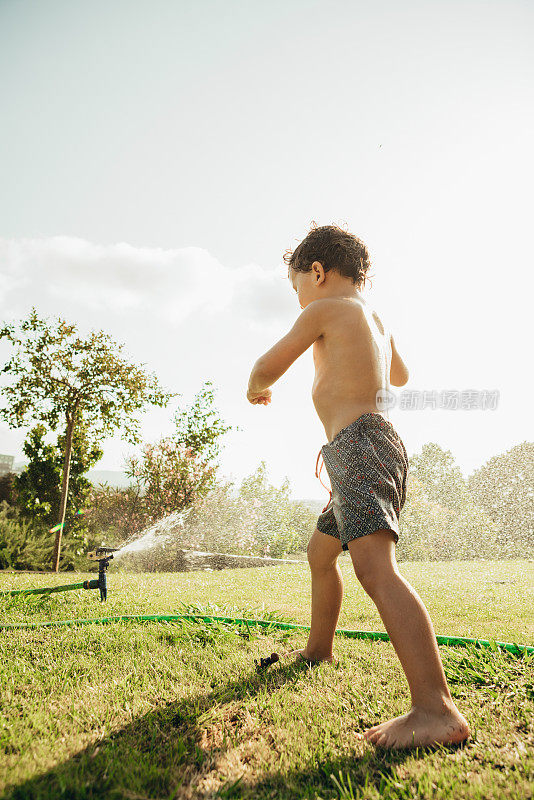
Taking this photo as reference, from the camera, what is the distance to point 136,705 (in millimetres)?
1379

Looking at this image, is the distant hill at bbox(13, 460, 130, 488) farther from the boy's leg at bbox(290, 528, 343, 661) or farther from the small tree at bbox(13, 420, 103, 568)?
the boy's leg at bbox(290, 528, 343, 661)

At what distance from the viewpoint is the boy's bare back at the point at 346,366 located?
1632 mm

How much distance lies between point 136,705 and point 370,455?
1.03 metres

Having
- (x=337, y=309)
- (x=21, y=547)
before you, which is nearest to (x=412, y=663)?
(x=337, y=309)

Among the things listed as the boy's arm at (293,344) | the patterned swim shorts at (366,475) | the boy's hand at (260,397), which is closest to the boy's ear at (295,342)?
the boy's arm at (293,344)

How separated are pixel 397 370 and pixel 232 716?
1.51 m

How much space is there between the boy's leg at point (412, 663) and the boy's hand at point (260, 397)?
0.72 metres

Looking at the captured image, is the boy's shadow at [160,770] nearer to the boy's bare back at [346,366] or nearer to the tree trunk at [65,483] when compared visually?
the boy's bare back at [346,366]

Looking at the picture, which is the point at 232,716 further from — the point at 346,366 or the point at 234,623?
the point at 346,366

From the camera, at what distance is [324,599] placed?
1.79 m

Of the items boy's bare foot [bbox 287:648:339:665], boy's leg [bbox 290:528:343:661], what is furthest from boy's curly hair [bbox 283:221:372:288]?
boy's bare foot [bbox 287:648:339:665]

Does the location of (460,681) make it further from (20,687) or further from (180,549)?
(180,549)

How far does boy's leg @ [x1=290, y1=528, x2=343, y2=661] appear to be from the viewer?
1.78 meters

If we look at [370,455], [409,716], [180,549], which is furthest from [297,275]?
[180,549]
